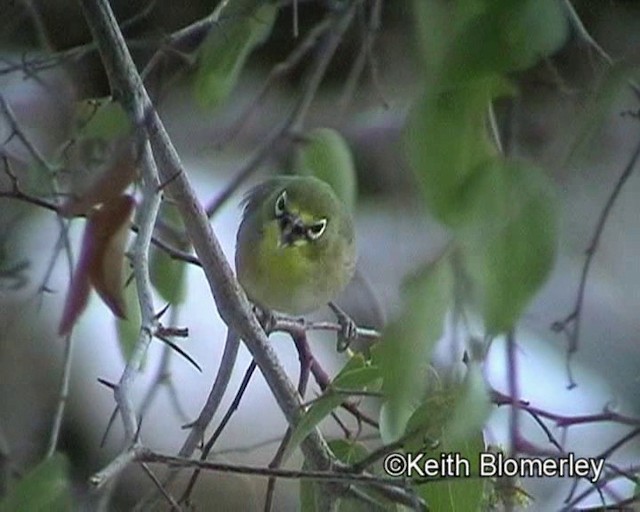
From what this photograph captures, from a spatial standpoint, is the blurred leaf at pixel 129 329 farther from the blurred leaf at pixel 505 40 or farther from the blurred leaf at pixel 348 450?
the blurred leaf at pixel 505 40

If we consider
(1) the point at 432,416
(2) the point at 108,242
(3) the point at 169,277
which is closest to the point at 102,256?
(2) the point at 108,242

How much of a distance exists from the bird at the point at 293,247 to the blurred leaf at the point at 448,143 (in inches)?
13.2

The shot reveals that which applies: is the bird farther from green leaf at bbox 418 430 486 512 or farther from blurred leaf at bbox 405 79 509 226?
blurred leaf at bbox 405 79 509 226

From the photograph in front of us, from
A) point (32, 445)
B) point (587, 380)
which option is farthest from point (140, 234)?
point (32, 445)

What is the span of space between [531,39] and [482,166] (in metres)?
0.03

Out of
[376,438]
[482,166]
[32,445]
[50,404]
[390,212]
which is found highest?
[482,166]

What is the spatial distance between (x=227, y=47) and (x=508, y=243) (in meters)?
0.29

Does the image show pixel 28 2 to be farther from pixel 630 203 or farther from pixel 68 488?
pixel 630 203

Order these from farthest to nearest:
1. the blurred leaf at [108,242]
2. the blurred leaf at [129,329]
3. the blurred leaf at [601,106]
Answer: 1. the blurred leaf at [129,329]
2. the blurred leaf at [108,242]
3. the blurred leaf at [601,106]

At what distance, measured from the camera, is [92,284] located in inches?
13.5

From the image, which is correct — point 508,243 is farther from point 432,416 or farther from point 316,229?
point 316,229

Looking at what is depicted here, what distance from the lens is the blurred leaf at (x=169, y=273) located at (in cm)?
57

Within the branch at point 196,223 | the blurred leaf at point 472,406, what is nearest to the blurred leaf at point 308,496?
the branch at point 196,223

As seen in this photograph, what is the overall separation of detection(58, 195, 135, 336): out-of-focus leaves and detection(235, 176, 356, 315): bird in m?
0.23
